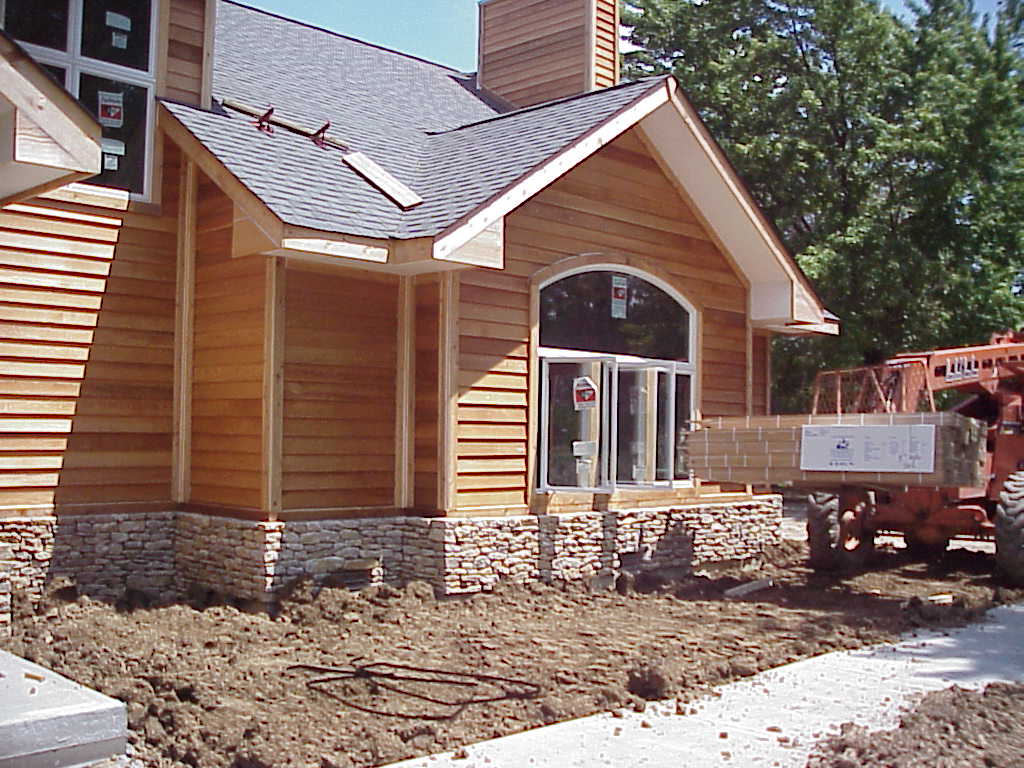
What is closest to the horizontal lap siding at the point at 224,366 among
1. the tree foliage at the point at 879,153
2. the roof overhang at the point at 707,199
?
the roof overhang at the point at 707,199

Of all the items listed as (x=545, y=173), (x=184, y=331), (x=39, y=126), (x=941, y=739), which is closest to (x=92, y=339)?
(x=184, y=331)

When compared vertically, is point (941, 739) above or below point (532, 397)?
below

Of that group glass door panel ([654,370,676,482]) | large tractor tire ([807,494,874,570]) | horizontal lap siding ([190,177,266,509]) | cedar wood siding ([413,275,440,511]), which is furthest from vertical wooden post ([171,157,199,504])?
large tractor tire ([807,494,874,570])

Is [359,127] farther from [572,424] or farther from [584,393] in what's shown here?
[572,424]

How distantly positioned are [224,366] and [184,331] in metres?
0.66

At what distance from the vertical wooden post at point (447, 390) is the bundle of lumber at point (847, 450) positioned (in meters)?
2.88

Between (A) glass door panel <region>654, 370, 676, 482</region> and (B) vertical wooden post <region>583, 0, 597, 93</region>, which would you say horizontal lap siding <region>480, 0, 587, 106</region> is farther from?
(A) glass door panel <region>654, 370, 676, 482</region>

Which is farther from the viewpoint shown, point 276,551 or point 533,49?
point 533,49

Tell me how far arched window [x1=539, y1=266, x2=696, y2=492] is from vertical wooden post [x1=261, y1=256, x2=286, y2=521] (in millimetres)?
2840

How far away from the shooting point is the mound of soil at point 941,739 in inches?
223

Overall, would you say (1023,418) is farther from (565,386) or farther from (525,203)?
(525,203)

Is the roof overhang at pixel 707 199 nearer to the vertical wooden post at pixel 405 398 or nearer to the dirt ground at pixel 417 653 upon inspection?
the vertical wooden post at pixel 405 398

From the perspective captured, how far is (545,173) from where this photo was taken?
10664 mm

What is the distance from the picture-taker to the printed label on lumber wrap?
1020cm
